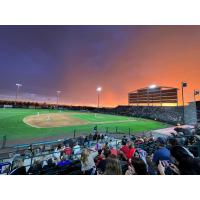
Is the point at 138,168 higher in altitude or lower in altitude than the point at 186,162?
lower

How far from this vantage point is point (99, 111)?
47844 mm

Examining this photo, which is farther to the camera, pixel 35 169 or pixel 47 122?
pixel 47 122

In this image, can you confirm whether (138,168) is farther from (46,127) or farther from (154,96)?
(154,96)

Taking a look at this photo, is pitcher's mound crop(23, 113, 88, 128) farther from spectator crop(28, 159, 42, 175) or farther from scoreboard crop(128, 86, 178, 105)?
scoreboard crop(128, 86, 178, 105)

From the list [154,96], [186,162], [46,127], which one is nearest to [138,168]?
[186,162]

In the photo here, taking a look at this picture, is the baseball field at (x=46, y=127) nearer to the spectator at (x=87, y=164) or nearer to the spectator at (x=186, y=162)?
the spectator at (x=87, y=164)

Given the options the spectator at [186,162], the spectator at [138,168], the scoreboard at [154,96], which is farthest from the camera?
the scoreboard at [154,96]

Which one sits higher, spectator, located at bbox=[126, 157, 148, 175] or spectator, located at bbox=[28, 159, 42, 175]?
spectator, located at bbox=[126, 157, 148, 175]

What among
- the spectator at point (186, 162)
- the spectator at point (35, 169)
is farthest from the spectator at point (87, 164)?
the spectator at point (186, 162)

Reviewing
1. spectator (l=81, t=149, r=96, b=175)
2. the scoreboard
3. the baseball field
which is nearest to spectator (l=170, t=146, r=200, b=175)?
spectator (l=81, t=149, r=96, b=175)

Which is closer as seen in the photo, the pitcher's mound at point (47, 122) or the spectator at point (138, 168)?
the spectator at point (138, 168)

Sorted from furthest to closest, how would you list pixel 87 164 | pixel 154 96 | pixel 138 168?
pixel 154 96, pixel 87 164, pixel 138 168

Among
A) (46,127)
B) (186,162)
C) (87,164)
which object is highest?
(186,162)
